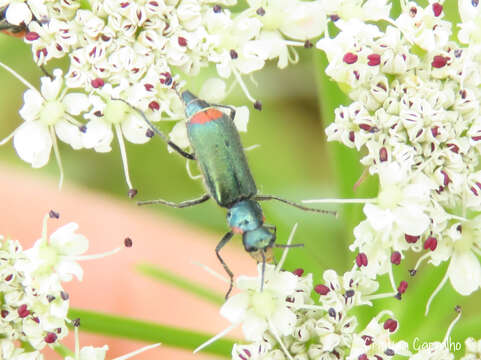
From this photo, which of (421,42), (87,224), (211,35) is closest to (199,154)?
Result: (211,35)

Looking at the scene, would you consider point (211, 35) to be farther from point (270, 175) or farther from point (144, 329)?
point (270, 175)

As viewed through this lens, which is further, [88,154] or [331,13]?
[88,154]

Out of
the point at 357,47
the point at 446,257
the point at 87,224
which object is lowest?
the point at 87,224

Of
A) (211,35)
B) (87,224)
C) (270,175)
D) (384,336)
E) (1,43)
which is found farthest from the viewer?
(87,224)

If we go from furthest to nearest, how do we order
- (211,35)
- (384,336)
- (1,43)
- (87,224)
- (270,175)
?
(87,224) → (270,175) → (1,43) → (211,35) → (384,336)

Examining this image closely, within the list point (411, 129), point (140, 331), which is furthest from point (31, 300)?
point (411, 129)

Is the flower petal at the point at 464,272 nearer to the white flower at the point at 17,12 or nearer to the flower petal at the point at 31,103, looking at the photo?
the flower petal at the point at 31,103

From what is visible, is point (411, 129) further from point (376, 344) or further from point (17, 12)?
point (17, 12)
